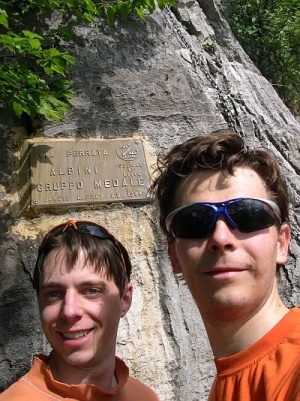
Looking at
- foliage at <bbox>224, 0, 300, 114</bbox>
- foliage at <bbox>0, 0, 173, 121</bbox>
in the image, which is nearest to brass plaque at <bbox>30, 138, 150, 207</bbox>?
foliage at <bbox>0, 0, 173, 121</bbox>

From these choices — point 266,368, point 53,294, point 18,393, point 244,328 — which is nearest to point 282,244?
point 244,328

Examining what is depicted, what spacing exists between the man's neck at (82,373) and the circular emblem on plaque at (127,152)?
2198 mm

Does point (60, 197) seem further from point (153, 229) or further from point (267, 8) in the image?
point (267, 8)

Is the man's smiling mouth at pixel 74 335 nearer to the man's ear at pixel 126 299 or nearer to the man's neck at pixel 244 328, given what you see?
the man's ear at pixel 126 299

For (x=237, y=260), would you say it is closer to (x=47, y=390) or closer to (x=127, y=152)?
(x=47, y=390)

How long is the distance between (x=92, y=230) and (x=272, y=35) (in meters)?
7.72

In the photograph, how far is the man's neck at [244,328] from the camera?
1.50 meters

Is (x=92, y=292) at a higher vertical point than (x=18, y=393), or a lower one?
higher

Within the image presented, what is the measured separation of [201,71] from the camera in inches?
187

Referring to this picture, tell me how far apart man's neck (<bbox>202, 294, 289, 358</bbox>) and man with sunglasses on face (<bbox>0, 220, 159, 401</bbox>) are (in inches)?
25.0

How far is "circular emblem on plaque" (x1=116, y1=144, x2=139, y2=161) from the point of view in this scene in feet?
13.1

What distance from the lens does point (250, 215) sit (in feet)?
5.14

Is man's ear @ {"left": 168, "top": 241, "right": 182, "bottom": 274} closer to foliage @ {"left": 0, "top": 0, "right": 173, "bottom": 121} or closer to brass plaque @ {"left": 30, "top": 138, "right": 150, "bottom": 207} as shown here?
foliage @ {"left": 0, "top": 0, "right": 173, "bottom": 121}

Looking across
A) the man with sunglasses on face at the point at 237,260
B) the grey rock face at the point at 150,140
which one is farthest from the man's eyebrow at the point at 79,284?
the grey rock face at the point at 150,140
